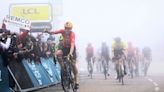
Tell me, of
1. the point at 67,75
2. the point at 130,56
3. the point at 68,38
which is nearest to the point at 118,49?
the point at 130,56

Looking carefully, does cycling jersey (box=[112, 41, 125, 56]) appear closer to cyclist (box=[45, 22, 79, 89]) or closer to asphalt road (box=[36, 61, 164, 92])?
asphalt road (box=[36, 61, 164, 92])

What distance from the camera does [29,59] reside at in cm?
1864

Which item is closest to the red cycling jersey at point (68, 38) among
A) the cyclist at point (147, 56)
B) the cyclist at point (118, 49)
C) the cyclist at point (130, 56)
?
the cyclist at point (118, 49)

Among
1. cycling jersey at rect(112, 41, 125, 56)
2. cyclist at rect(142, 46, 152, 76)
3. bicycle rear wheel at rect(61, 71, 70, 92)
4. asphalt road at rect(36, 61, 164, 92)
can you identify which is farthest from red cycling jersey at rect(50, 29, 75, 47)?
cyclist at rect(142, 46, 152, 76)

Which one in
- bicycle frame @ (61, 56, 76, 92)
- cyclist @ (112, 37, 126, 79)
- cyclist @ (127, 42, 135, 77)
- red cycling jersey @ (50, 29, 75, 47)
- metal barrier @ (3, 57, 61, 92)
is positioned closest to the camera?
metal barrier @ (3, 57, 61, 92)

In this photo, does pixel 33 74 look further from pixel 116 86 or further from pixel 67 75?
pixel 116 86

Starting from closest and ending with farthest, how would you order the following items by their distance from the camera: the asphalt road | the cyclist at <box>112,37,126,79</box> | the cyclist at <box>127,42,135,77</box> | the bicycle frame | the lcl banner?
1. the bicycle frame
2. the lcl banner
3. the asphalt road
4. the cyclist at <box>112,37,126,79</box>
5. the cyclist at <box>127,42,135,77</box>

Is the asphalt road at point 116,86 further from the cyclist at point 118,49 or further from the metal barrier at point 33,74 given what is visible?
the cyclist at point 118,49

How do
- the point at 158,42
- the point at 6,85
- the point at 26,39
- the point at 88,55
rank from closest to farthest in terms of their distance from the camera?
the point at 6,85 < the point at 26,39 < the point at 88,55 < the point at 158,42

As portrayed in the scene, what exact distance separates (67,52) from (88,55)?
13.4m

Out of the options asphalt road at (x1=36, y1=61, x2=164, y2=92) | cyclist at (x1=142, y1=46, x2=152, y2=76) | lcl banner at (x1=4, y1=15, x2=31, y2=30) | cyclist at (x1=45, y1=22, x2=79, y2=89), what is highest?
lcl banner at (x1=4, y1=15, x2=31, y2=30)

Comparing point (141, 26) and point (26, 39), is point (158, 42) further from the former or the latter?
point (26, 39)

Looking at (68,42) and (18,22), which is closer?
(68,42)

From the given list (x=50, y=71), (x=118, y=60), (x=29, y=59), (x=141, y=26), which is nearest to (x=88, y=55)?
(x=118, y=60)
